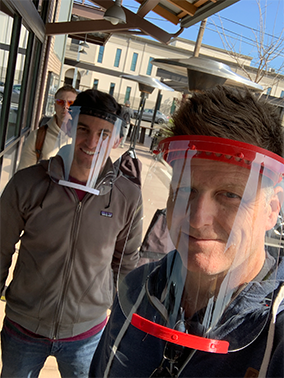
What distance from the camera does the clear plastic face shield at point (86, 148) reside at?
183cm

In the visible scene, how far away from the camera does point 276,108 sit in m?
0.95

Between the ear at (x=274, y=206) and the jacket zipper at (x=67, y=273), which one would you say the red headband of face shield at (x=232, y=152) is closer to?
the ear at (x=274, y=206)

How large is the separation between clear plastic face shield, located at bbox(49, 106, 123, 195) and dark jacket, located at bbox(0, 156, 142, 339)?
8 cm

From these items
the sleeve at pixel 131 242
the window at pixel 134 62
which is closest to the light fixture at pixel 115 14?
the sleeve at pixel 131 242

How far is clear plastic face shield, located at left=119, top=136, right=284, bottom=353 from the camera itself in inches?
32.5

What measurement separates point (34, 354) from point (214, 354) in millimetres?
1231

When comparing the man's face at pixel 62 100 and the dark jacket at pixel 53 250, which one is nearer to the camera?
the dark jacket at pixel 53 250

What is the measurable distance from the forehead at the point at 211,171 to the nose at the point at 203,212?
5 centimetres

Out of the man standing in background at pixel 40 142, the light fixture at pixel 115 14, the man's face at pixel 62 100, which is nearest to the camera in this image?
the man standing in background at pixel 40 142

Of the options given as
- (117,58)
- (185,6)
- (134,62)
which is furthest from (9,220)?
(117,58)

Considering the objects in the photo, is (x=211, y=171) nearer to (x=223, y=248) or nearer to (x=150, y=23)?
(x=223, y=248)

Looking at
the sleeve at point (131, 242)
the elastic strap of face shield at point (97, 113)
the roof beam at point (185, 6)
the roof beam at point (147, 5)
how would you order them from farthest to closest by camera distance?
1. the roof beam at point (147, 5)
2. the roof beam at point (185, 6)
3. the elastic strap of face shield at point (97, 113)
4. the sleeve at point (131, 242)

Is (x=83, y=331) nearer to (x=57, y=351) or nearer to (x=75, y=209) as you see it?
(x=57, y=351)

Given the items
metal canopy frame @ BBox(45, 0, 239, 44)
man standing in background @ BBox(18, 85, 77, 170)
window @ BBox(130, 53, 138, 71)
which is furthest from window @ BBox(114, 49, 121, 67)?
man standing in background @ BBox(18, 85, 77, 170)
